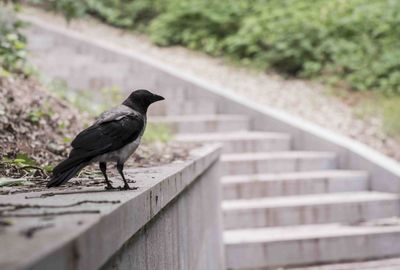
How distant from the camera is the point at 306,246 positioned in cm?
618

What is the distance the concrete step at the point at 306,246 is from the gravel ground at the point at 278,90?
264 centimetres

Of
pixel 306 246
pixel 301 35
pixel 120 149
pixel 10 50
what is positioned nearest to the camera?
pixel 120 149

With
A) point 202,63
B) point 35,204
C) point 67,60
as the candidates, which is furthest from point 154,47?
point 35,204

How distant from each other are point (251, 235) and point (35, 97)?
2.58 meters

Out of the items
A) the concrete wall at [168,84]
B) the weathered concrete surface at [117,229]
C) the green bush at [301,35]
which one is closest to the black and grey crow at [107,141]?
the weathered concrete surface at [117,229]

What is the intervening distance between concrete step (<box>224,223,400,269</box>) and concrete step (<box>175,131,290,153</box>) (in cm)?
217

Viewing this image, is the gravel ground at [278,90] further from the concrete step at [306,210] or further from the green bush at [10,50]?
the green bush at [10,50]

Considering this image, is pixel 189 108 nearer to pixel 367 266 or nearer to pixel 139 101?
pixel 367 266

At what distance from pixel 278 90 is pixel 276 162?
10.4 feet

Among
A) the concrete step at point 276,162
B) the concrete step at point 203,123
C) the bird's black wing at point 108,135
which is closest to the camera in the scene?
the bird's black wing at point 108,135

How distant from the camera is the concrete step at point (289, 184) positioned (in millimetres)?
7426

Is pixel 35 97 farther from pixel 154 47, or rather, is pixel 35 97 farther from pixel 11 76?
pixel 154 47

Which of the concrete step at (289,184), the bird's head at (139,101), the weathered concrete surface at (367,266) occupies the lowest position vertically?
the weathered concrete surface at (367,266)

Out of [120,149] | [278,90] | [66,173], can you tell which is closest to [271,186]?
[278,90]
